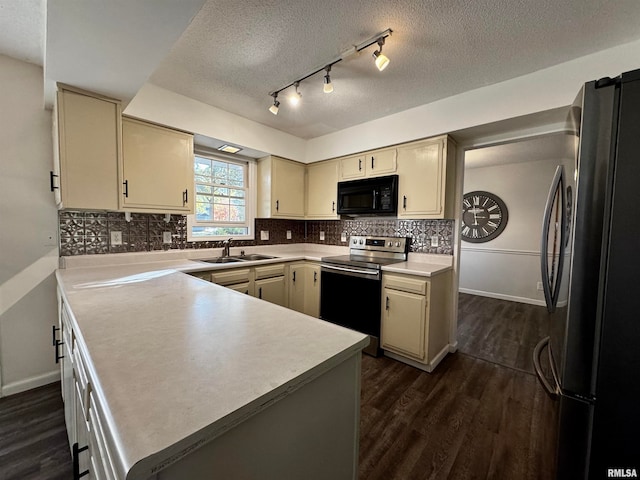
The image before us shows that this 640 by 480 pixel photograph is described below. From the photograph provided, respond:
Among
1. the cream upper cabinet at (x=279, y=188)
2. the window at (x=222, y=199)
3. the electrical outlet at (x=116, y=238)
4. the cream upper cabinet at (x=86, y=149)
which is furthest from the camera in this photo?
the cream upper cabinet at (x=279, y=188)

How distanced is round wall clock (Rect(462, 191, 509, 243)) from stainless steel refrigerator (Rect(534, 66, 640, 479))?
404 centimetres

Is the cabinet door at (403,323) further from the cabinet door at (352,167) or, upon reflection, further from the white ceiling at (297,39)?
the white ceiling at (297,39)

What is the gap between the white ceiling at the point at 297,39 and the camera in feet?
3.78

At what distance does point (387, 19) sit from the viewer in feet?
4.84

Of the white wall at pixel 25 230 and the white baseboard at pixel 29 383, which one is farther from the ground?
the white wall at pixel 25 230

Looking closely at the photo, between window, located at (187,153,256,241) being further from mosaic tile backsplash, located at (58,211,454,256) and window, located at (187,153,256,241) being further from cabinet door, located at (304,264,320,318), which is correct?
cabinet door, located at (304,264,320,318)

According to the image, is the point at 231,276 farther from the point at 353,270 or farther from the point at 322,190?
the point at 322,190

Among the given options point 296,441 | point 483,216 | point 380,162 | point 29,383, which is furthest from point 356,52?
point 483,216

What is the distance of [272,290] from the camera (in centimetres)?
291

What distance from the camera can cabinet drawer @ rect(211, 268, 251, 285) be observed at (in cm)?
240

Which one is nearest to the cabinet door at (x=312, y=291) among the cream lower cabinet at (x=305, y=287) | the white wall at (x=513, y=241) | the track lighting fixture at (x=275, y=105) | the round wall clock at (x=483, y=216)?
the cream lower cabinet at (x=305, y=287)

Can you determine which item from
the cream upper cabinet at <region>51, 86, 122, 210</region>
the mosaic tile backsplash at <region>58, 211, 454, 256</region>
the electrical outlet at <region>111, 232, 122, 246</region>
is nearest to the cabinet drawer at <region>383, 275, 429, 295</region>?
the mosaic tile backsplash at <region>58, 211, 454, 256</region>

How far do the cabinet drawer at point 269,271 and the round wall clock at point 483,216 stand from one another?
3.57 meters

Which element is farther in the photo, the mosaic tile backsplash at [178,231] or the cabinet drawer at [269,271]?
the cabinet drawer at [269,271]
